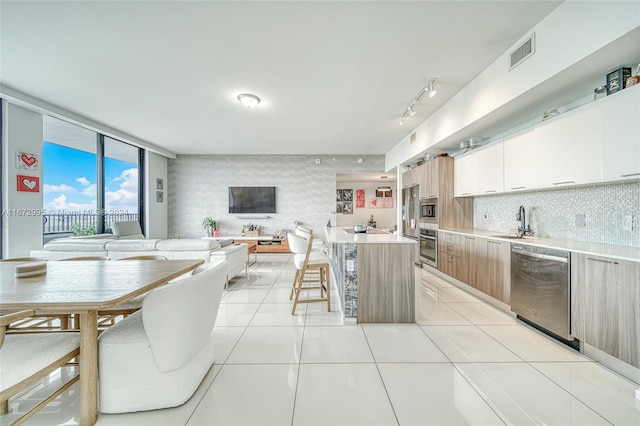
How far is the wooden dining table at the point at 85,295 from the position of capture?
1.18 metres

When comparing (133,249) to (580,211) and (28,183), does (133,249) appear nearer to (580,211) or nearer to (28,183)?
(28,183)

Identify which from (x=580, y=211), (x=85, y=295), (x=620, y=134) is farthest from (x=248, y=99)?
(x=580, y=211)

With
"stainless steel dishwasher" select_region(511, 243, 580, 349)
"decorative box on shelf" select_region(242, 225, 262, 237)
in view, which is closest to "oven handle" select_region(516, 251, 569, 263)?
"stainless steel dishwasher" select_region(511, 243, 580, 349)

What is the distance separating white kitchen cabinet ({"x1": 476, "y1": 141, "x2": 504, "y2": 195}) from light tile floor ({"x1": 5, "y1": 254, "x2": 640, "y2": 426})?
1.67 meters

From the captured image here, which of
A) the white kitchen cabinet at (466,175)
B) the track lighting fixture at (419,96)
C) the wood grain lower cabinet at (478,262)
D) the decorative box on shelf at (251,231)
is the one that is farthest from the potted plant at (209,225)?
the white kitchen cabinet at (466,175)

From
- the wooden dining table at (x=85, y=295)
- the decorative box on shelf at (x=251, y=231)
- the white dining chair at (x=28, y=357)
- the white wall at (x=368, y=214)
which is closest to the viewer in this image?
the white dining chair at (x=28, y=357)

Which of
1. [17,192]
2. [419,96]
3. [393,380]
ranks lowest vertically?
[393,380]

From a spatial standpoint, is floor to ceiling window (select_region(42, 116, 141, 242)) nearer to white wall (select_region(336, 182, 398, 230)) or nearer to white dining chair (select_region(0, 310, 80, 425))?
white dining chair (select_region(0, 310, 80, 425))

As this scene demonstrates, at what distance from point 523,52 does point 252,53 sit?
105 inches

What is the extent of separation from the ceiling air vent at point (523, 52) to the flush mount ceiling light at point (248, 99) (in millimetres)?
3070

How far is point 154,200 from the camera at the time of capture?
21.6 feet

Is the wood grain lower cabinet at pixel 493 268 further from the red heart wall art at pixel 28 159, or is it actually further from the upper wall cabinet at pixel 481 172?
the red heart wall art at pixel 28 159

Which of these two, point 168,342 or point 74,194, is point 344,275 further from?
point 74,194

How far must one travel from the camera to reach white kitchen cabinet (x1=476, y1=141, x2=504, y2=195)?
10.3ft
